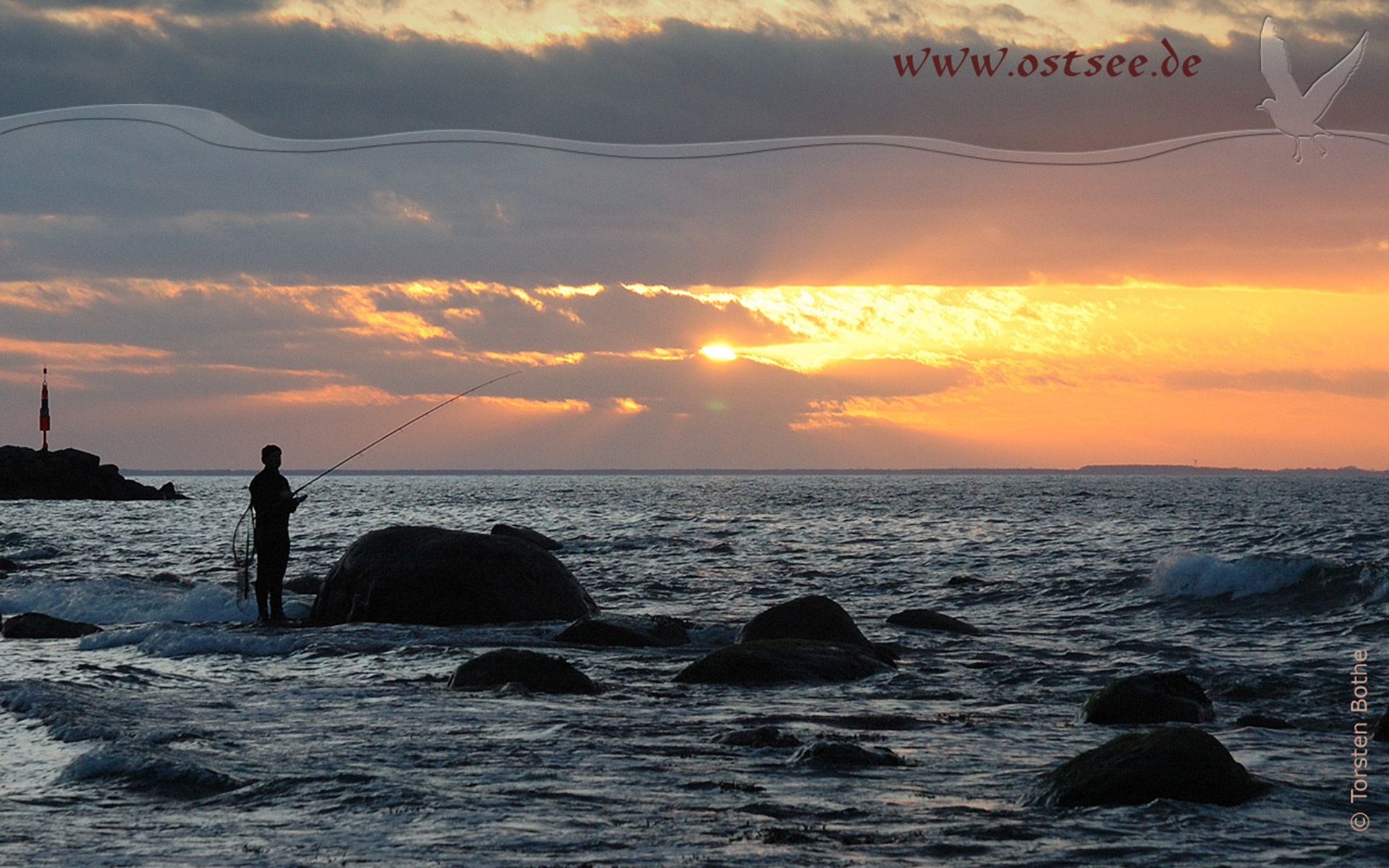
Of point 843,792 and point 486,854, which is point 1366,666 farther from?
point 486,854

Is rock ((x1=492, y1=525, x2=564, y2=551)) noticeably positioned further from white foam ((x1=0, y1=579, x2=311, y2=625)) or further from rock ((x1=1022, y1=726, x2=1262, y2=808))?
rock ((x1=1022, y1=726, x2=1262, y2=808))

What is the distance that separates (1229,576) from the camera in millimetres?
19922

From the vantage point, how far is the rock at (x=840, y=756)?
25.0ft

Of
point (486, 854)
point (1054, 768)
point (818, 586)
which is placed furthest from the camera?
point (818, 586)

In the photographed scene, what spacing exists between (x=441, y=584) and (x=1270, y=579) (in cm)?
Result: 1289

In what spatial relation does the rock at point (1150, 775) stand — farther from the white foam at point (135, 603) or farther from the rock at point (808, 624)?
the white foam at point (135, 603)

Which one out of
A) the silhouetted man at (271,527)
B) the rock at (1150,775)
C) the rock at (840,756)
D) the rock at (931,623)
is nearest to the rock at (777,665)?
the rock at (840,756)

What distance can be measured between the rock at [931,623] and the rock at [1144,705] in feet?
18.0

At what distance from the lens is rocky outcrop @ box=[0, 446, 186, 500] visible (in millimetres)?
80875

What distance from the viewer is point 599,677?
11.4 m

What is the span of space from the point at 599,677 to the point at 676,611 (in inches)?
267

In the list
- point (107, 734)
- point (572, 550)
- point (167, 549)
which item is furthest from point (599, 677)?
point (167, 549)

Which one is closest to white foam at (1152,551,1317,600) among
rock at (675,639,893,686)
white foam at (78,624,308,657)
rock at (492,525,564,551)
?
rock at (675,639,893,686)

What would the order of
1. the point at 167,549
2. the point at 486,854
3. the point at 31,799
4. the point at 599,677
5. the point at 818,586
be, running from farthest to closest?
the point at 167,549
the point at 818,586
the point at 599,677
the point at 31,799
the point at 486,854
